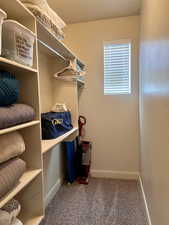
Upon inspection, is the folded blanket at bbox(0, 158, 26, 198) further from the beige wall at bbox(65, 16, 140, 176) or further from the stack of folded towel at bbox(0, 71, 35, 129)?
the beige wall at bbox(65, 16, 140, 176)

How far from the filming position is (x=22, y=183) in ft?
3.92

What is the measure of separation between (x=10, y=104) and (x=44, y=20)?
84 cm

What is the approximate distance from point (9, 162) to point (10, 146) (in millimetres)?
100

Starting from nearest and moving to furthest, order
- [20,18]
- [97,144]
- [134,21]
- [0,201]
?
[0,201]
[20,18]
[134,21]
[97,144]

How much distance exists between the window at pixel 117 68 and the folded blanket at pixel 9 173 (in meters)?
2.12

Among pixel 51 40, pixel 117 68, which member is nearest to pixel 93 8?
pixel 117 68

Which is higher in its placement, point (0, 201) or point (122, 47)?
point (122, 47)

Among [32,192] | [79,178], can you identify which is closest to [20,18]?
[32,192]

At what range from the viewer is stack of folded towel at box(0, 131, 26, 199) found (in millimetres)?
1002

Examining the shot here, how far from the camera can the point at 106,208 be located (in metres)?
2.16

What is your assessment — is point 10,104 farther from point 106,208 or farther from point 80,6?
point 80,6

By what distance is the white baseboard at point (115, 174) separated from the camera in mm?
2963

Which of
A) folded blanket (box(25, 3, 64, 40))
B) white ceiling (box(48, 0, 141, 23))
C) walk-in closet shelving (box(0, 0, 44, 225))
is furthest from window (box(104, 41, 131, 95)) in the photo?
walk-in closet shelving (box(0, 0, 44, 225))

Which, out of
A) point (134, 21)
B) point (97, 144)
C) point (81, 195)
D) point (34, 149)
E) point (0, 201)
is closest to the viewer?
point (0, 201)
